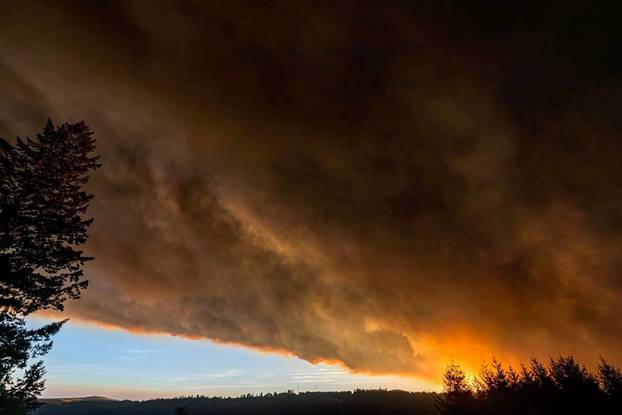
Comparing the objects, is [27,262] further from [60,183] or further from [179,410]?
[179,410]

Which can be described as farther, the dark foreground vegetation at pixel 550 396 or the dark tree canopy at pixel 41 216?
the dark foreground vegetation at pixel 550 396

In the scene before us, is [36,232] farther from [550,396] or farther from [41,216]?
[550,396]

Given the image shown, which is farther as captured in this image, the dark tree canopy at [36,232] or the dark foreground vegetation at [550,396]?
the dark foreground vegetation at [550,396]

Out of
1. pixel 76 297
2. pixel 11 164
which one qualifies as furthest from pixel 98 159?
pixel 76 297

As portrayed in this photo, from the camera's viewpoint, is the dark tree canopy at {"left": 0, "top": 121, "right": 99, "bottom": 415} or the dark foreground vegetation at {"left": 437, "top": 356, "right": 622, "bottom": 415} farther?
the dark foreground vegetation at {"left": 437, "top": 356, "right": 622, "bottom": 415}

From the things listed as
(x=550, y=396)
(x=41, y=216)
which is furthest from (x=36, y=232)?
(x=550, y=396)

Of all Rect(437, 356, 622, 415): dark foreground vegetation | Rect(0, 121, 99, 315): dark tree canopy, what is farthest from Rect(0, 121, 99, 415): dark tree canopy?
Rect(437, 356, 622, 415): dark foreground vegetation

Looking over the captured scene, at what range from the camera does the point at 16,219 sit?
48.6 feet

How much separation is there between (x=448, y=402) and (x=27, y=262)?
4756cm

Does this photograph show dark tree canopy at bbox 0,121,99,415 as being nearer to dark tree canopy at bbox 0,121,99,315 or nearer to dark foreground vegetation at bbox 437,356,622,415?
dark tree canopy at bbox 0,121,99,315

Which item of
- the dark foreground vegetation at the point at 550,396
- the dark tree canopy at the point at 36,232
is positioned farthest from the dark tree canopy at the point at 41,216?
the dark foreground vegetation at the point at 550,396

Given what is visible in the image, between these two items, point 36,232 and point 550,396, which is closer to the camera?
point 36,232

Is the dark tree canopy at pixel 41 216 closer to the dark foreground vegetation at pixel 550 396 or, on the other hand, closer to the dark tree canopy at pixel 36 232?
the dark tree canopy at pixel 36 232

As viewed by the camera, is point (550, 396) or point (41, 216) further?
point (550, 396)
